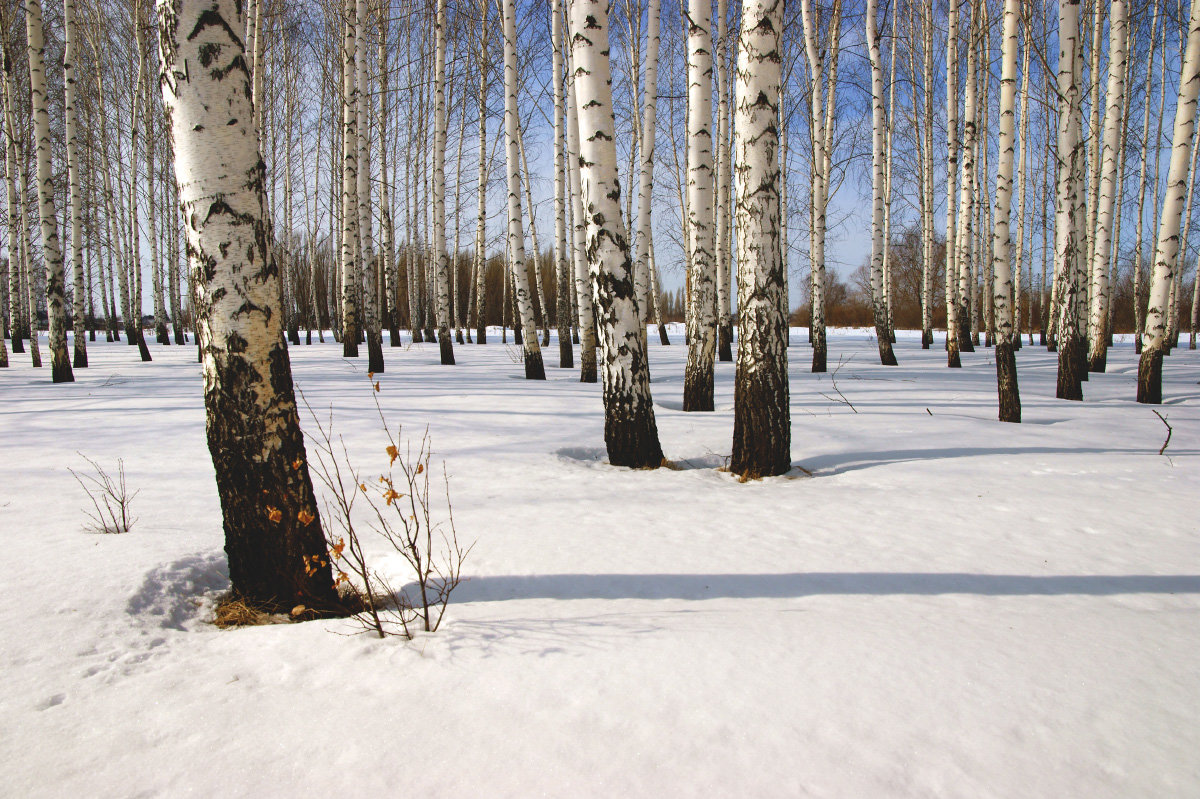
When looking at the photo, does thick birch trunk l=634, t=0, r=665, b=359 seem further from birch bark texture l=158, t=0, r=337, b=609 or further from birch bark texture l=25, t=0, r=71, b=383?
birch bark texture l=25, t=0, r=71, b=383

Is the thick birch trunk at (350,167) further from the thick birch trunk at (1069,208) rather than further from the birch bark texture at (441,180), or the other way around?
the thick birch trunk at (1069,208)

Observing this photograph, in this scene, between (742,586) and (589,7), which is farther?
(589,7)

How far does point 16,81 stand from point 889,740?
2055cm

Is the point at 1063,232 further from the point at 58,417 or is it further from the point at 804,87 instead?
the point at 58,417

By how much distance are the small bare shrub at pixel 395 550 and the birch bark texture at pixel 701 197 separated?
3143 mm

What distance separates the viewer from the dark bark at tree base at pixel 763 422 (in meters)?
4.02

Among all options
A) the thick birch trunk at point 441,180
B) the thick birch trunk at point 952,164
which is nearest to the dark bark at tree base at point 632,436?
the thick birch trunk at point 441,180

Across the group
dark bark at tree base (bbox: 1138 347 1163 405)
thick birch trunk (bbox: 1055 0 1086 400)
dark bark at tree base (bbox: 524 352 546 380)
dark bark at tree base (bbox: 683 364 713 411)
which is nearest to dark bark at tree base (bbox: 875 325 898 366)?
thick birch trunk (bbox: 1055 0 1086 400)

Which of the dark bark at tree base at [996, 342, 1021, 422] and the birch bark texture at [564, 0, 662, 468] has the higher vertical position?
the birch bark texture at [564, 0, 662, 468]

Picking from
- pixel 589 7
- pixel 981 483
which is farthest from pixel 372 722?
pixel 589 7

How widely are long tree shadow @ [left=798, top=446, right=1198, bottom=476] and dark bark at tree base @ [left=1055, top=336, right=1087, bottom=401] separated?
3.16m

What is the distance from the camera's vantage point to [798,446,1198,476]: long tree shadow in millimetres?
4227

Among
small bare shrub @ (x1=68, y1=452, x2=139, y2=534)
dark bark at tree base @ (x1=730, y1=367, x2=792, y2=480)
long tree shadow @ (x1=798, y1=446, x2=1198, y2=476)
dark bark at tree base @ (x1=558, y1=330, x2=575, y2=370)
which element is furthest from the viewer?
dark bark at tree base @ (x1=558, y1=330, x2=575, y2=370)

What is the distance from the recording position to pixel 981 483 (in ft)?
12.0
